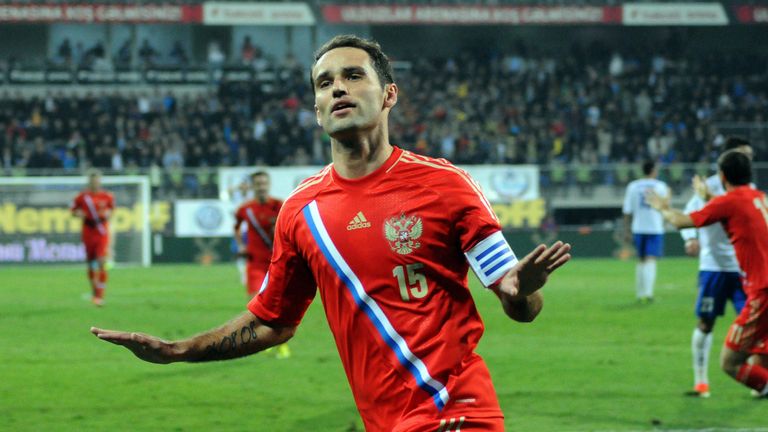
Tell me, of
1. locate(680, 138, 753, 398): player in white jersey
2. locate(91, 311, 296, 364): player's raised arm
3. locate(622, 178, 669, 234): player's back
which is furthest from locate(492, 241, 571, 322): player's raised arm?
locate(622, 178, 669, 234): player's back

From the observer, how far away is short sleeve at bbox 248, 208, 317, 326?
163 inches

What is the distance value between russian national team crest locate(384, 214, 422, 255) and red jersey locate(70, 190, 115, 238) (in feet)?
54.0

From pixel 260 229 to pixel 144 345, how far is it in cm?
966

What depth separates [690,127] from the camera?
41.6 m

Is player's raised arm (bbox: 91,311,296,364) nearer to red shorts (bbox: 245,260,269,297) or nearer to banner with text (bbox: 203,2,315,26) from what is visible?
red shorts (bbox: 245,260,269,297)

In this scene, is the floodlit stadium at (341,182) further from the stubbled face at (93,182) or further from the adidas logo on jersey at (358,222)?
the stubbled face at (93,182)

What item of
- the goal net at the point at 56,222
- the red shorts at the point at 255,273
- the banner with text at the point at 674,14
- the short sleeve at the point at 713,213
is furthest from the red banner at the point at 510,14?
the short sleeve at the point at 713,213

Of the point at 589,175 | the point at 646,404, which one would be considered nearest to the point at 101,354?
the point at 646,404

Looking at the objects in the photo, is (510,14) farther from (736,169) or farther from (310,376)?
(736,169)

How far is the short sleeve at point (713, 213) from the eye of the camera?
8555 mm

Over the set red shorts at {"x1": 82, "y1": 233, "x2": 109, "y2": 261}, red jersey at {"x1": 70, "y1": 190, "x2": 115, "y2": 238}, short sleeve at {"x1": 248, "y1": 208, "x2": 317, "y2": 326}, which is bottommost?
red shorts at {"x1": 82, "y1": 233, "x2": 109, "y2": 261}

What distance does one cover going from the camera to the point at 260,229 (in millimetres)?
13602

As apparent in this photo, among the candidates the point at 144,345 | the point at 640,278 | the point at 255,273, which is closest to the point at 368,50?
the point at 144,345

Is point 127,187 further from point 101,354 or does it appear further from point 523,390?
point 523,390
